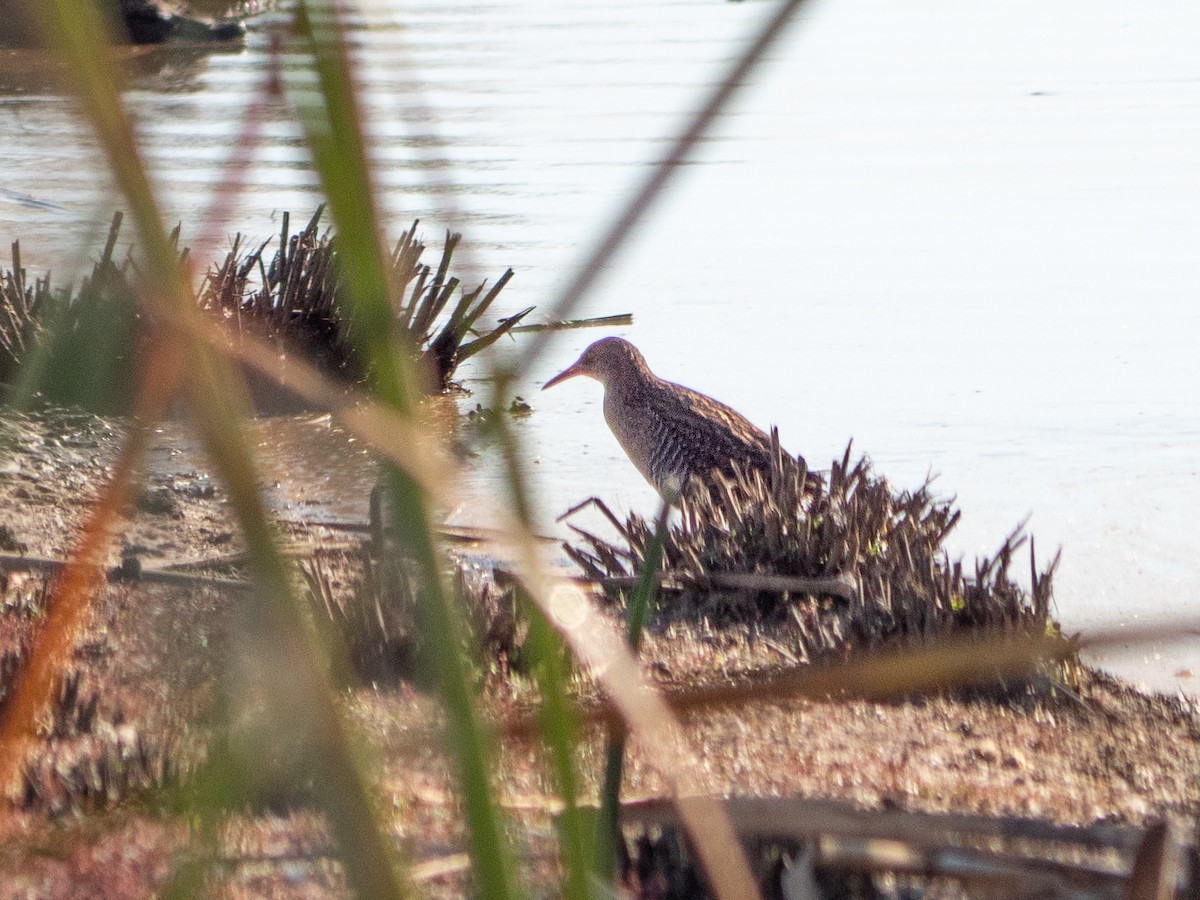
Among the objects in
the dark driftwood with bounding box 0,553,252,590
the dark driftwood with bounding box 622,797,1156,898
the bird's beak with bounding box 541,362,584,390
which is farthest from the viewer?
the bird's beak with bounding box 541,362,584,390

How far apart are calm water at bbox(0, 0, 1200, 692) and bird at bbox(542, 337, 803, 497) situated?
0.25 meters

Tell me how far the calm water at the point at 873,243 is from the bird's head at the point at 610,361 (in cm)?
16

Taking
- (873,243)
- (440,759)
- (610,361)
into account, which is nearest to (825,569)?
(610,361)

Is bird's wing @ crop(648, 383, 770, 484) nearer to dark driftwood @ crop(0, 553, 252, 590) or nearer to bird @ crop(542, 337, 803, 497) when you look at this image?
bird @ crop(542, 337, 803, 497)

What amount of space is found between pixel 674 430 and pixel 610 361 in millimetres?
1067

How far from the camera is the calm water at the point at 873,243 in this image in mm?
5582

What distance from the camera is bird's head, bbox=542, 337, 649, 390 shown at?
22.1 feet

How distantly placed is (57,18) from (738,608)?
3.86 meters

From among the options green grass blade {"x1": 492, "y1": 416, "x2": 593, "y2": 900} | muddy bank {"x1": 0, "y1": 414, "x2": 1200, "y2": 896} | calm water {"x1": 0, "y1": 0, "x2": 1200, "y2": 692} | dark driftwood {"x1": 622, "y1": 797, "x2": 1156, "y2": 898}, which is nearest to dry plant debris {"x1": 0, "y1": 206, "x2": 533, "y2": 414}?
calm water {"x1": 0, "y1": 0, "x2": 1200, "y2": 692}

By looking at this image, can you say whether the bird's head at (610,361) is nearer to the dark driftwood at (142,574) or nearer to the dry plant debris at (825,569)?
the dry plant debris at (825,569)

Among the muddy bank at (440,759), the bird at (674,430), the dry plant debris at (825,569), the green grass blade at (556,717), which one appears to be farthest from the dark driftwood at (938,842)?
the bird at (674,430)

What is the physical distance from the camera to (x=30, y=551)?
177 inches

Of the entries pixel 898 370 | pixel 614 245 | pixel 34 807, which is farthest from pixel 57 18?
pixel 898 370

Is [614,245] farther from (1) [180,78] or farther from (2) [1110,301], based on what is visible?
(1) [180,78]
